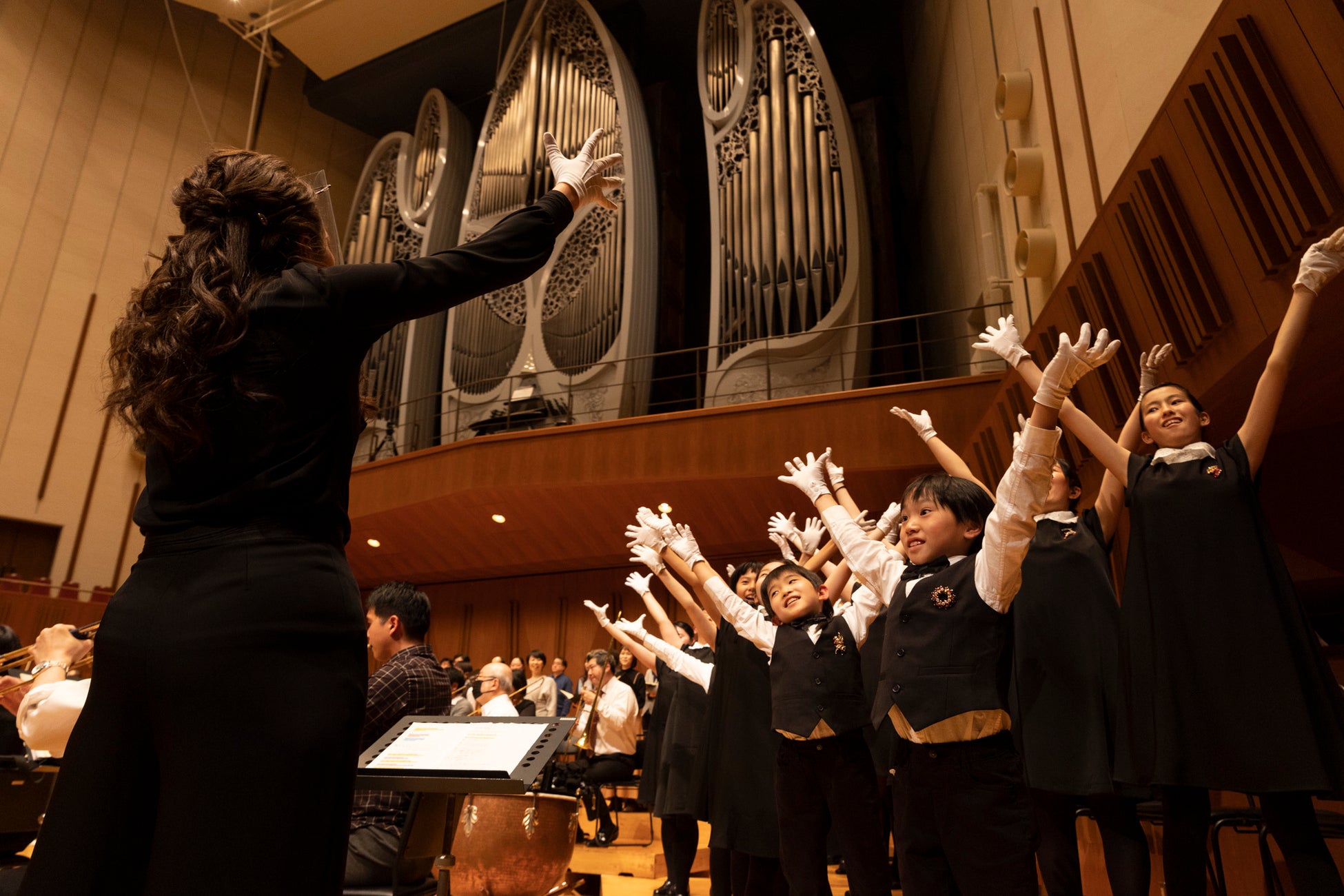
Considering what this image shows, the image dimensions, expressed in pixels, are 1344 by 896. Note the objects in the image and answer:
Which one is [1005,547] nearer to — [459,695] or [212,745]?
[212,745]

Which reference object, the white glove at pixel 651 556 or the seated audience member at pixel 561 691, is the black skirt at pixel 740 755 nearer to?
the white glove at pixel 651 556

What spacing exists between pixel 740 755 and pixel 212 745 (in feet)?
8.61

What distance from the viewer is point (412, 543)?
10156 mm

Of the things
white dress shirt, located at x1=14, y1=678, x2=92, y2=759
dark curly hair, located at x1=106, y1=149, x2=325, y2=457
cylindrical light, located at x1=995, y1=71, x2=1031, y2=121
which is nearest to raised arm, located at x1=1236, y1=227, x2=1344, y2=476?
dark curly hair, located at x1=106, y1=149, x2=325, y2=457

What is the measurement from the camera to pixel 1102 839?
8.29 feet

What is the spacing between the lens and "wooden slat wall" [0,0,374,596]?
36.8 feet

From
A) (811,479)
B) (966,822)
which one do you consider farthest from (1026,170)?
(966,822)

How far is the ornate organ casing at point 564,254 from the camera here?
29.5 ft

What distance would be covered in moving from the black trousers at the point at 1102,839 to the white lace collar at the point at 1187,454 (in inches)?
35.2

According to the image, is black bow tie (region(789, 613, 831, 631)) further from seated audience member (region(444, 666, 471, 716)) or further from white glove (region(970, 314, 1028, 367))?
seated audience member (region(444, 666, 471, 716))

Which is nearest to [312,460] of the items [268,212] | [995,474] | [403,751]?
[268,212]

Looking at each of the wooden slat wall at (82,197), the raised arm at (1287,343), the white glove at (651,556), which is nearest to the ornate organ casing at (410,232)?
the wooden slat wall at (82,197)

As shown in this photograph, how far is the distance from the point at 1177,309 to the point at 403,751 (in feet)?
10.5

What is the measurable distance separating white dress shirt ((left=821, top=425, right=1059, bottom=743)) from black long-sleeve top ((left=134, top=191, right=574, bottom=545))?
1.29 m
